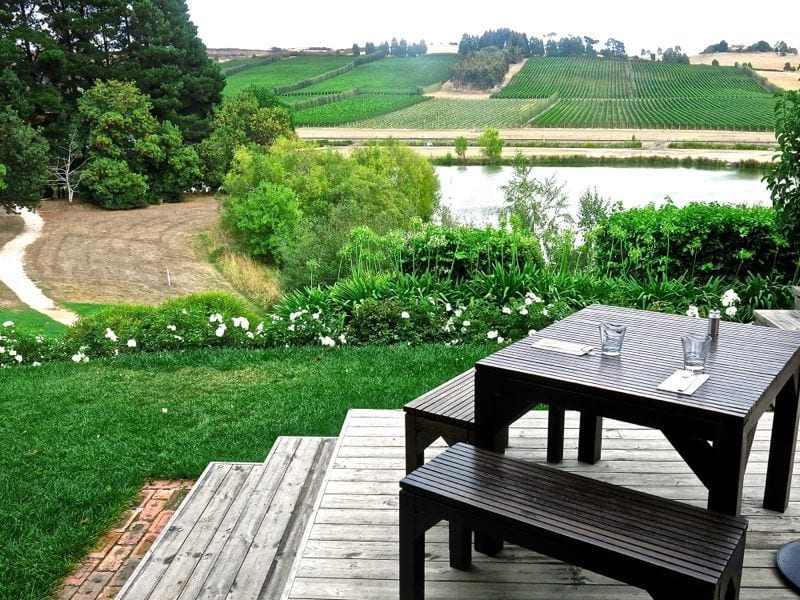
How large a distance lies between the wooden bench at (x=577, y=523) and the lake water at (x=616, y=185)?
10.7 meters

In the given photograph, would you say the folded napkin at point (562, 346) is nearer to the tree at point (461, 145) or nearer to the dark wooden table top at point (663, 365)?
the dark wooden table top at point (663, 365)

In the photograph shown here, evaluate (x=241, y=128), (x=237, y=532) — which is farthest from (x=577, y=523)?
(x=241, y=128)

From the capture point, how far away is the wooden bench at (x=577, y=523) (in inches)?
58.8

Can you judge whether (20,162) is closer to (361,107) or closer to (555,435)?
(361,107)

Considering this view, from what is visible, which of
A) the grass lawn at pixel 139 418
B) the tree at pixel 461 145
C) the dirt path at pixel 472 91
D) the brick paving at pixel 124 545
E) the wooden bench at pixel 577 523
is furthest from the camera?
the dirt path at pixel 472 91

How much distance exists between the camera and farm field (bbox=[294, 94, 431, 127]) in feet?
91.9

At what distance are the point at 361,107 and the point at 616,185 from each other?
1468 cm

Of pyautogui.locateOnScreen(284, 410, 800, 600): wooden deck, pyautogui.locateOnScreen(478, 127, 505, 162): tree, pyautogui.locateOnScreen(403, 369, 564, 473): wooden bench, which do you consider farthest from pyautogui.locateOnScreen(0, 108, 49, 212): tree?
pyautogui.locateOnScreen(403, 369, 564, 473): wooden bench

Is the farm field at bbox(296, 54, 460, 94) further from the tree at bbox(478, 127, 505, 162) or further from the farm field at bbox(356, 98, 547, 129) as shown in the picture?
the tree at bbox(478, 127, 505, 162)

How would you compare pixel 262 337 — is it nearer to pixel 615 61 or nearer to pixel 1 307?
pixel 1 307

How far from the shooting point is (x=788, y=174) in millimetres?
4238

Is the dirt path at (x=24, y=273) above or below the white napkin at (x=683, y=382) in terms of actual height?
below

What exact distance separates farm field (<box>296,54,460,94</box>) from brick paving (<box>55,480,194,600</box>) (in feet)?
84.7

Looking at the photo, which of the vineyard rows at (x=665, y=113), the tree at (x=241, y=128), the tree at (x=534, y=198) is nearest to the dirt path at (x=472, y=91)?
the vineyard rows at (x=665, y=113)
